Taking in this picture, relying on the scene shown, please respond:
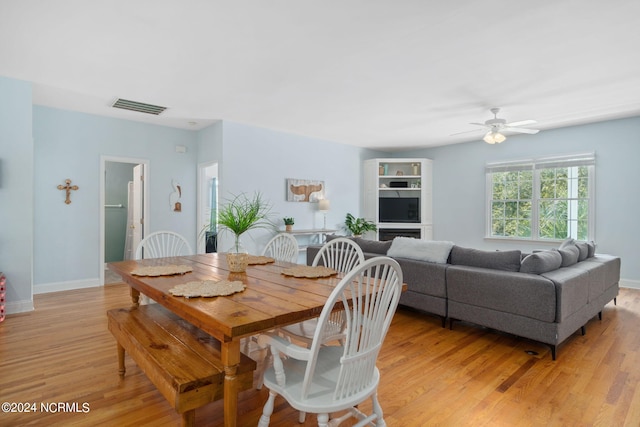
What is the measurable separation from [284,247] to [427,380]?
5.33ft

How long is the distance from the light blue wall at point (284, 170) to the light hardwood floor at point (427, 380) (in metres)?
2.72

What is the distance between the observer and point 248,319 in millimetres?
1371

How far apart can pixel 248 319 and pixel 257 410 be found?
97 centimetres

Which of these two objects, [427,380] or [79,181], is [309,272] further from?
[79,181]

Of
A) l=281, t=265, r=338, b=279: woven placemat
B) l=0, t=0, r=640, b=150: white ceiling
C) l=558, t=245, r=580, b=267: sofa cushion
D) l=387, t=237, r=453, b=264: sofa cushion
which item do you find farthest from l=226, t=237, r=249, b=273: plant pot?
l=558, t=245, r=580, b=267: sofa cushion

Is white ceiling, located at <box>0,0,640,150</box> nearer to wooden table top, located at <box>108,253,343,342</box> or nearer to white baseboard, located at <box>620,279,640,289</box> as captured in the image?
wooden table top, located at <box>108,253,343,342</box>

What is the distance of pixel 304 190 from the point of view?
6422 mm

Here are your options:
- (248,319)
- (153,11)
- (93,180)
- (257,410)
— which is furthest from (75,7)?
(93,180)

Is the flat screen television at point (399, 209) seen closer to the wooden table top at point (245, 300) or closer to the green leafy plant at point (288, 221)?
the green leafy plant at point (288, 221)

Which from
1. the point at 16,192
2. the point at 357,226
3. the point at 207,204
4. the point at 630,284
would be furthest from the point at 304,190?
the point at 630,284

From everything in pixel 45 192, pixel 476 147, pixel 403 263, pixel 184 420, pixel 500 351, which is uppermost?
pixel 476 147

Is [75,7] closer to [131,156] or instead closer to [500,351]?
[131,156]

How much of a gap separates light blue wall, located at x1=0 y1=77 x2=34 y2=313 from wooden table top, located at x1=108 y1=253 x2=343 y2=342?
2.09 meters

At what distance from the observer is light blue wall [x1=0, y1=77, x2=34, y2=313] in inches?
143
